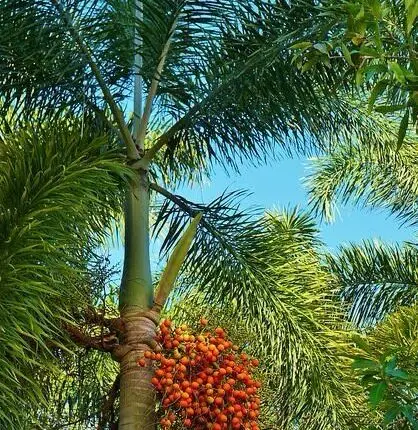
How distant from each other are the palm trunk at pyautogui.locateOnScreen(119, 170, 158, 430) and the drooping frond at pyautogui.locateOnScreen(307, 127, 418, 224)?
197 inches

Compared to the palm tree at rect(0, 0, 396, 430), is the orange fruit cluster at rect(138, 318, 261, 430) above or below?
below

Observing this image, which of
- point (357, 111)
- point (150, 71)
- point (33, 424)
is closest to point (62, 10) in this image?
point (150, 71)

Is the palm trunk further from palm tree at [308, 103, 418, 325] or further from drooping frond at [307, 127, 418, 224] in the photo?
drooping frond at [307, 127, 418, 224]

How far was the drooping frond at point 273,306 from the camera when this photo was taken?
5227mm

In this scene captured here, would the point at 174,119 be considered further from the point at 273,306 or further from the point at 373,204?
the point at 373,204

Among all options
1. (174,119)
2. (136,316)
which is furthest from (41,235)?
(174,119)

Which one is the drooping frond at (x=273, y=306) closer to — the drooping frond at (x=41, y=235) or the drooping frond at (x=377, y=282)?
the drooping frond at (x=41, y=235)

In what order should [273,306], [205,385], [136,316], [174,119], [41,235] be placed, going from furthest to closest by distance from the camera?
[174,119], [273,306], [136,316], [205,385], [41,235]

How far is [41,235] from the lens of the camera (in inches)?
142

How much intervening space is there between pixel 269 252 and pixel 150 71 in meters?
1.41

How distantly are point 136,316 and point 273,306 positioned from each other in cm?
113

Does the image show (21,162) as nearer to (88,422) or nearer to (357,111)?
(88,422)

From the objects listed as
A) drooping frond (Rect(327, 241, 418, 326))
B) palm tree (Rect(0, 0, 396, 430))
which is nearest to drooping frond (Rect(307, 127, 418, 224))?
drooping frond (Rect(327, 241, 418, 326))

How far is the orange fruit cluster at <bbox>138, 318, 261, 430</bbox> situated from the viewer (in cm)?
405
